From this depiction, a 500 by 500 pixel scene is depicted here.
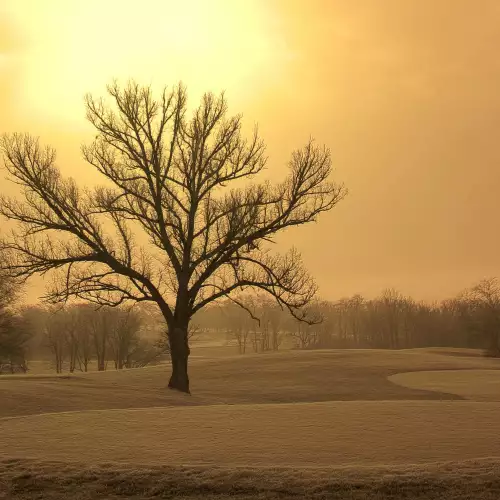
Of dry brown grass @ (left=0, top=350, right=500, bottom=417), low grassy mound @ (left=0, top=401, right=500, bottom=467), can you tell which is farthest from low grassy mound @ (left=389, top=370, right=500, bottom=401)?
low grassy mound @ (left=0, top=401, right=500, bottom=467)

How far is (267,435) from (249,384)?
19229 mm

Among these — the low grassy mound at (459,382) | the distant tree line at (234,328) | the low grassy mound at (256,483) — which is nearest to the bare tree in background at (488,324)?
the distant tree line at (234,328)

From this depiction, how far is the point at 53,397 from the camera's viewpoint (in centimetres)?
2206

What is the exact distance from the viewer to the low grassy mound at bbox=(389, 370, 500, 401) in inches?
1093

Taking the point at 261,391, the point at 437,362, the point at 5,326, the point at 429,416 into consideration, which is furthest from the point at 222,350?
the point at 429,416

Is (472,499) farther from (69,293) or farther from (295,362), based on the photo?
(295,362)

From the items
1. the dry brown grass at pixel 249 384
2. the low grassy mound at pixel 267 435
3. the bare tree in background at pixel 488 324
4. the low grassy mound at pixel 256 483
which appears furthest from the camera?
the bare tree in background at pixel 488 324

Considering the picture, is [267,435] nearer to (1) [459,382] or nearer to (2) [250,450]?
(2) [250,450]

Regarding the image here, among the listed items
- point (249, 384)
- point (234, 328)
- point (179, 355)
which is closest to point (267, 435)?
point (179, 355)

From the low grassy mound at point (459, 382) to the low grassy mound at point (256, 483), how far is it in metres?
16.7

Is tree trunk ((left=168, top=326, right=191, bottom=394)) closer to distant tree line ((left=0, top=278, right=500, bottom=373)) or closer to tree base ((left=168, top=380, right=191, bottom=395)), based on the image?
tree base ((left=168, top=380, right=191, bottom=395))

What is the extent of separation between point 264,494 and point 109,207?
60.0 feet

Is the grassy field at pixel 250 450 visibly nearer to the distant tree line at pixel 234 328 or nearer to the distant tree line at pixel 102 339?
the distant tree line at pixel 234 328

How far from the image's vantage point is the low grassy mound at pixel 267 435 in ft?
38.8
